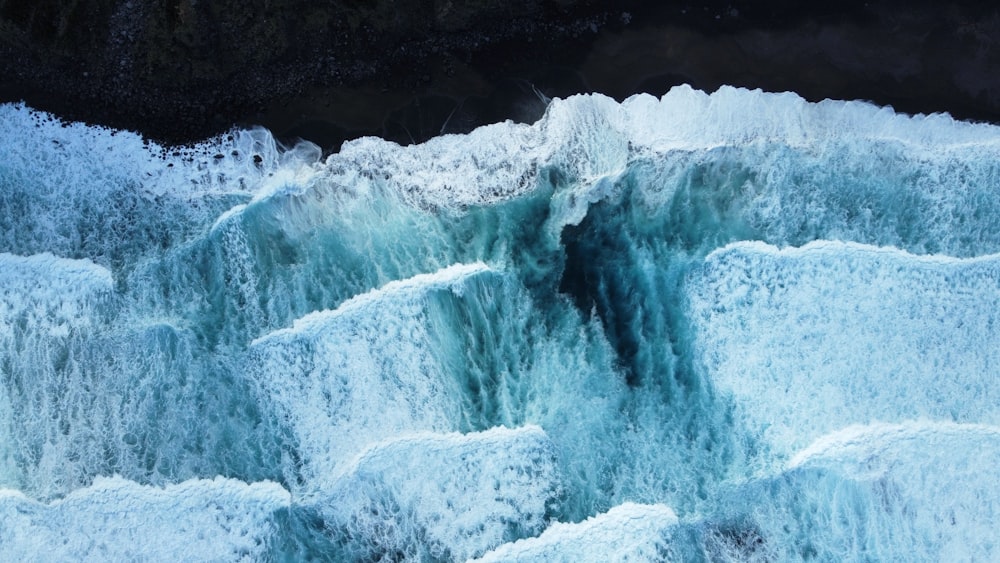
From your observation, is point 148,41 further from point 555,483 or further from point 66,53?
point 555,483

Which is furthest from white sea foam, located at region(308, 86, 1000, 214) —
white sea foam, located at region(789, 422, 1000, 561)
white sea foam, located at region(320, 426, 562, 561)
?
white sea foam, located at region(789, 422, 1000, 561)

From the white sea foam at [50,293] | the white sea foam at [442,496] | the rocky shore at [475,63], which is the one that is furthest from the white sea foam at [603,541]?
the white sea foam at [50,293]

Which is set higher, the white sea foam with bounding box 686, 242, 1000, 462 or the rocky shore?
the rocky shore

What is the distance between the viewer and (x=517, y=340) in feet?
25.6

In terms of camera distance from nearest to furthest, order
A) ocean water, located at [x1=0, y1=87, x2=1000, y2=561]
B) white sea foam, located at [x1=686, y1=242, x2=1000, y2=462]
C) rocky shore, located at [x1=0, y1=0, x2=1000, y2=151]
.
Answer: ocean water, located at [x1=0, y1=87, x2=1000, y2=561] → white sea foam, located at [x1=686, y1=242, x2=1000, y2=462] → rocky shore, located at [x1=0, y1=0, x2=1000, y2=151]

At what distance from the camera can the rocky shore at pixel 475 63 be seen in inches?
322

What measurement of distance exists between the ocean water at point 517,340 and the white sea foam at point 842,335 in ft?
0.09

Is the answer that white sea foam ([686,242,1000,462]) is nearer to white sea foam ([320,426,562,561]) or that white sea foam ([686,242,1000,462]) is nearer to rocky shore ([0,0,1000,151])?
rocky shore ([0,0,1000,151])

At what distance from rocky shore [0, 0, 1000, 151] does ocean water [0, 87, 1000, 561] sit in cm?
33

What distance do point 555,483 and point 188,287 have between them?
4.21 m

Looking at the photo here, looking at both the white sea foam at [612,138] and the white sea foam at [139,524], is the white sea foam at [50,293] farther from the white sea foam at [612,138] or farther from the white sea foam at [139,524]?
the white sea foam at [612,138]

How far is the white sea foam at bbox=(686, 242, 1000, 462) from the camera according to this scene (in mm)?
7512

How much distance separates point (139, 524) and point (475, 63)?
5.73 metres

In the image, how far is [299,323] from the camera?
782 centimetres
